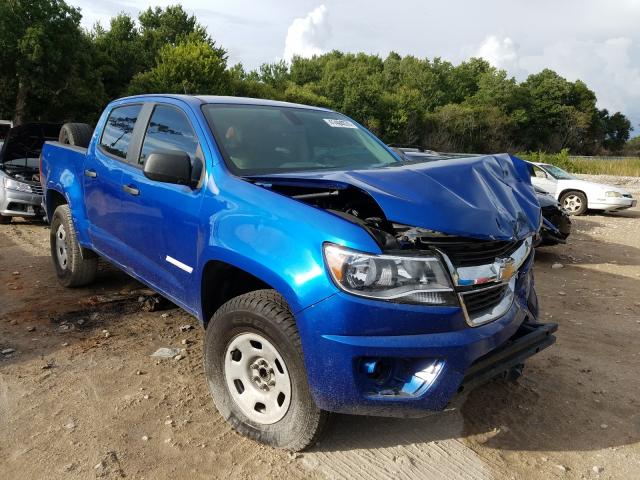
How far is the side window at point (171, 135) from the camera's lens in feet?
10.9

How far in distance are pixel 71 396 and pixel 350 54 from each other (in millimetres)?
77132

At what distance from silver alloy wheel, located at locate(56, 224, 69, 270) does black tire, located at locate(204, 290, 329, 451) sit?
2970mm

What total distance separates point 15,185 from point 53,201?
403cm

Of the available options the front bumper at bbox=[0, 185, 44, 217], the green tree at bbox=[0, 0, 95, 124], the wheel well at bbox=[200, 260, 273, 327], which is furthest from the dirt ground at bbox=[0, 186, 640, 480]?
the green tree at bbox=[0, 0, 95, 124]

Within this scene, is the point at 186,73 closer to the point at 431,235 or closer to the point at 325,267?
the point at 431,235

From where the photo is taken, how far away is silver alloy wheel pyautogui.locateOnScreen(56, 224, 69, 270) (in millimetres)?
5211

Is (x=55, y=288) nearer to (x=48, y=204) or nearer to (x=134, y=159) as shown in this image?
(x=48, y=204)

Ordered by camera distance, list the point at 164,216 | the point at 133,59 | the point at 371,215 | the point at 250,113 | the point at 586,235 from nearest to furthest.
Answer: the point at 371,215 → the point at 164,216 → the point at 250,113 → the point at 586,235 → the point at 133,59

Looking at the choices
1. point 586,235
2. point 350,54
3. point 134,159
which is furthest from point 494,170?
point 350,54

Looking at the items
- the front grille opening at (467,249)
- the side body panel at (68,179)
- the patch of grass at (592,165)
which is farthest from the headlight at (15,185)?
the patch of grass at (592,165)

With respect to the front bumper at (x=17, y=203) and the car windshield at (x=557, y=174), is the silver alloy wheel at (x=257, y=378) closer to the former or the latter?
the front bumper at (x=17, y=203)

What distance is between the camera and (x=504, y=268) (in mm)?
2627

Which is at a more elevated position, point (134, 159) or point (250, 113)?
point (250, 113)

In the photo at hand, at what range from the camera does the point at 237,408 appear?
9.35 feet
